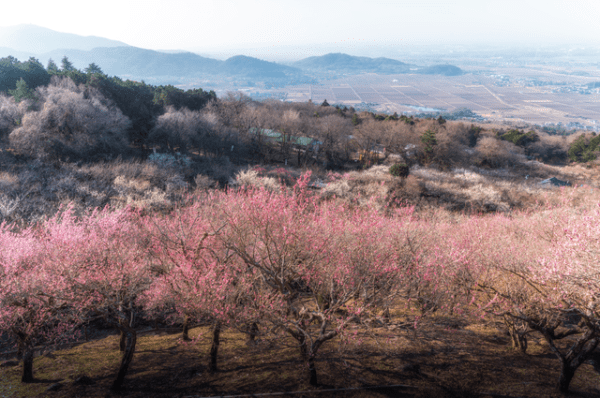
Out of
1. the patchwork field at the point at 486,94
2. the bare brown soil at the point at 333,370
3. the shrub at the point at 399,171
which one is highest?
the patchwork field at the point at 486,94

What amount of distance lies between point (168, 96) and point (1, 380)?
1555 inches

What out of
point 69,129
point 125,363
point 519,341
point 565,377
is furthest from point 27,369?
point 69,129

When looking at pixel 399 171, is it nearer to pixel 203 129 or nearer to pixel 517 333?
pixel 517 333

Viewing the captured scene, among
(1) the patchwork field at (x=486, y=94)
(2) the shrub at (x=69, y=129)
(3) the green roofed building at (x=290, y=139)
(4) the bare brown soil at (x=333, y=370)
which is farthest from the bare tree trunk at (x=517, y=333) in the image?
(1) the patchwork field at (x=486, y=94)

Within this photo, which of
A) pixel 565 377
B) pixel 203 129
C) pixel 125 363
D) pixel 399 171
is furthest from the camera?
pixel 203 129

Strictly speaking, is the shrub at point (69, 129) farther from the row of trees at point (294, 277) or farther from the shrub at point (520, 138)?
the shrub at point (520, 138)

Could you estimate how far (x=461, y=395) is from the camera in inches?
297

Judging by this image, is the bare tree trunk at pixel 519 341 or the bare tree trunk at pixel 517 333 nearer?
the bare tree trunk at pixel 517 333

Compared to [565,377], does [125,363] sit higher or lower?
higher

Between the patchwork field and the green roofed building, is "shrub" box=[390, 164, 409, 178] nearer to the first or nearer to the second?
the green roofed building

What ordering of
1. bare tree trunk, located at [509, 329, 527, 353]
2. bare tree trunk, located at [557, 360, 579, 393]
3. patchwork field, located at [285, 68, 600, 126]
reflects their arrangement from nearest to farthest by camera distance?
bare tree trunk, located at [557, 360, 579, 393] → bare tree trunk, located at [509, 329, 527, 353] → patchwork field, located at [285, 68, 600, 126]

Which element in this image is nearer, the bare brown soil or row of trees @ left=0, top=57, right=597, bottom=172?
the bare brown soil

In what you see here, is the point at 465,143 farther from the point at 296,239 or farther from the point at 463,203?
the point at 296,239

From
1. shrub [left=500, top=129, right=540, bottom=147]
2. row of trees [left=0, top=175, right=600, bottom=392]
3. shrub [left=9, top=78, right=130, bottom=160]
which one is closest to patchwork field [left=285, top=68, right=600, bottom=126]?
shrub [left=500, top=129, right=540, bottom=147]
